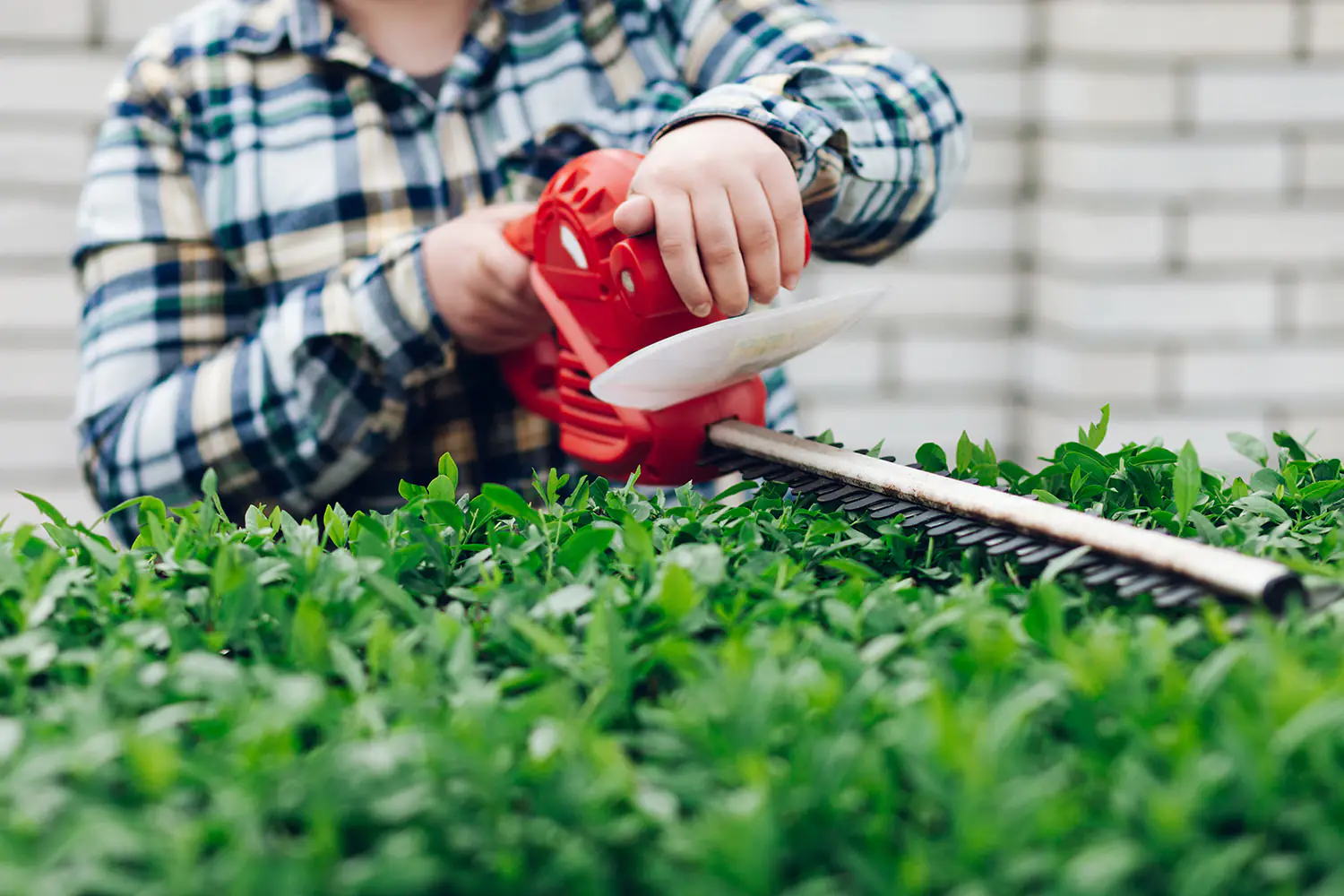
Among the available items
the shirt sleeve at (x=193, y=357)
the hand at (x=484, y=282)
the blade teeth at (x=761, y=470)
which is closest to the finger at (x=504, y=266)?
the hand at (x=484, y=282)

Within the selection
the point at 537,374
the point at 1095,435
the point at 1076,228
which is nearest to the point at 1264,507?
the point at 1095,435

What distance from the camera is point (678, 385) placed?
833 millimetres

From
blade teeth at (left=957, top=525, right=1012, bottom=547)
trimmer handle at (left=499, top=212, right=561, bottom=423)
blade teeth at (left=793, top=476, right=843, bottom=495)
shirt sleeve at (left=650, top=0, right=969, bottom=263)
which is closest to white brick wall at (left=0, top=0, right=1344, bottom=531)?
shirt sleeve at (left=650, top=0, right=969, bottom=263)

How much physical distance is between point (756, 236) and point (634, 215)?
9 centimetres

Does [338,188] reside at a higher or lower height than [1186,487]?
higher

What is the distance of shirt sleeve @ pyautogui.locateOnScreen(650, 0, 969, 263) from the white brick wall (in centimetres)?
99

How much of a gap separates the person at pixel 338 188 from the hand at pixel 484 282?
0.29 feet

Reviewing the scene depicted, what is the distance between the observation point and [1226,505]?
0.73 m

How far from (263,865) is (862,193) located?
87 cm

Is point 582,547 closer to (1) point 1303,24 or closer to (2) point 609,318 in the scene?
(2) point 609,318

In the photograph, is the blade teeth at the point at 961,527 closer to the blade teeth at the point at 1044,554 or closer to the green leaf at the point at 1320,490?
the blade teeth at the point at 1044,554

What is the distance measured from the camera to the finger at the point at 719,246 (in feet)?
2.65

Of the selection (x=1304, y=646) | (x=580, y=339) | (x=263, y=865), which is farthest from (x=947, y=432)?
(x=263, y=865)

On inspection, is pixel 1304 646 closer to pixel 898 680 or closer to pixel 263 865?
pixel 898 680
